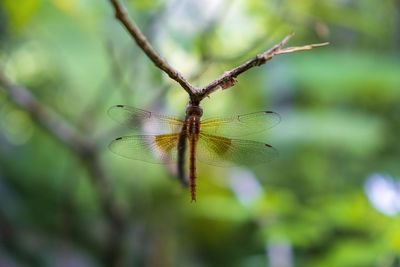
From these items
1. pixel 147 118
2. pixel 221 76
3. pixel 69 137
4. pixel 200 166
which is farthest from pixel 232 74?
pixel 200 166

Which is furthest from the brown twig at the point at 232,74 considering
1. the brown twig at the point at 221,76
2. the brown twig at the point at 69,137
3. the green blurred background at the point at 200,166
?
the brown twig at the point at 69,137

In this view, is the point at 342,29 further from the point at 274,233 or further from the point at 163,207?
the point at 274,233

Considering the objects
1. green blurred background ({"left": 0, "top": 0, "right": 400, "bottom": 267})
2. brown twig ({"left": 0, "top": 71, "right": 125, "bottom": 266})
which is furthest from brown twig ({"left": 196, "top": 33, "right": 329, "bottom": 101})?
brown twig ({"left": 0, "top": 71, "right": 125, "bottom": 266})

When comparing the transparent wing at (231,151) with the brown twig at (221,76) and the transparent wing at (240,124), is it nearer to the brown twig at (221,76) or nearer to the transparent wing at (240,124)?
the transparent wing at (240,124)

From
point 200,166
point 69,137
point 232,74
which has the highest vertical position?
point 200,166

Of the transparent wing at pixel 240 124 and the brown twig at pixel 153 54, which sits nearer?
the brown twig at pixel 153 54

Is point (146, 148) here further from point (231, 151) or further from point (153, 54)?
point (153, 54)

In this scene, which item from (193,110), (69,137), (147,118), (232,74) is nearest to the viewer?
(232,74)
